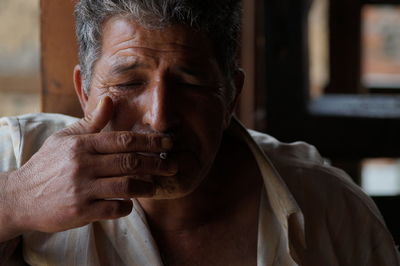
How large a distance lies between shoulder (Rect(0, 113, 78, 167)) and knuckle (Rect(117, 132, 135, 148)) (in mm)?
589

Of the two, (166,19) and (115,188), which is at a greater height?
(166,19)

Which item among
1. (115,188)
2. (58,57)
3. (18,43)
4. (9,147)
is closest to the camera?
(115,188)

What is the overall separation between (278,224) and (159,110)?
676mm

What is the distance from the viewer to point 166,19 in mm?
2010

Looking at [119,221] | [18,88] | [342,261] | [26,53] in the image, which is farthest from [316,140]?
[26,53]

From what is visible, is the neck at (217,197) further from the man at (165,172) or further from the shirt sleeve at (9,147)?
the shirt sleeve at (9,147)

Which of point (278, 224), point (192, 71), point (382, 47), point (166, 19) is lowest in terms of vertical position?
point (278, 224)

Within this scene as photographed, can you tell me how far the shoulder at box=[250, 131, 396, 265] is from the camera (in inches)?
95.0

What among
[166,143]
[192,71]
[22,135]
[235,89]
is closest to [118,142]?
[166,143]

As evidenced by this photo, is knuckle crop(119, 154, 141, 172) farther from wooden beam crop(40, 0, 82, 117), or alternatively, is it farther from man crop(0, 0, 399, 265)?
wooden beam crop(40, 0, 82, 117)

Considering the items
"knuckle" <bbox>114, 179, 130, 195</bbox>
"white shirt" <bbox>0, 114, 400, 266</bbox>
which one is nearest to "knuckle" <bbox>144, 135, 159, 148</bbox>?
"knuckle" <bbox>114, 179, 130, 195</bbox>

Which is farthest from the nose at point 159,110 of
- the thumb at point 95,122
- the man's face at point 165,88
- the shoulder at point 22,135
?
the shoulder at point 22,135

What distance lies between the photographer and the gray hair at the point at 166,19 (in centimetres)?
201

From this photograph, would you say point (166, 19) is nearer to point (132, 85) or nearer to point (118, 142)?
point (132, 85)
